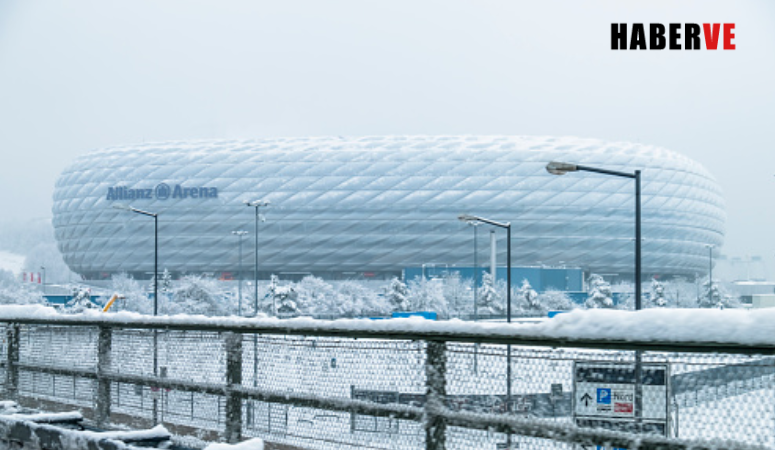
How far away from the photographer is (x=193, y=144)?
12475cm

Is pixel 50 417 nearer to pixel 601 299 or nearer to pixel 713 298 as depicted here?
pixel 601 299

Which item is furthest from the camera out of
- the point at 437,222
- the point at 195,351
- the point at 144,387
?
the point at 437,222

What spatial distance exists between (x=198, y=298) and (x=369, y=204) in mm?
25351

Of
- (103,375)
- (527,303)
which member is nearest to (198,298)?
(527,303)

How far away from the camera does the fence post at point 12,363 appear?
9.31 meters

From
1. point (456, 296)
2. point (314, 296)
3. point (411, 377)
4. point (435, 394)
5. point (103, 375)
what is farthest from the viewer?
point (314, 296)

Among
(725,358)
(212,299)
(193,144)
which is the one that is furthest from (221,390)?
(193,144)

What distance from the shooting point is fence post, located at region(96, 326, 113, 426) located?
25.8 feet

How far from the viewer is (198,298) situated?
97.9 meters

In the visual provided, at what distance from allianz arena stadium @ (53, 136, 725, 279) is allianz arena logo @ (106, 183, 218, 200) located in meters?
0.12

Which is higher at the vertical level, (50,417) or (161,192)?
(161,192)

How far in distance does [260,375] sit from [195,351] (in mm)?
677

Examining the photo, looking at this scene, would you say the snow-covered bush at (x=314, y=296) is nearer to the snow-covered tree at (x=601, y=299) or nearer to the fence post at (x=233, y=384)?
the snow-covered tree at (x=601, y=299)

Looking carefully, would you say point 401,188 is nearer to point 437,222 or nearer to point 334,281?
point 437,222
